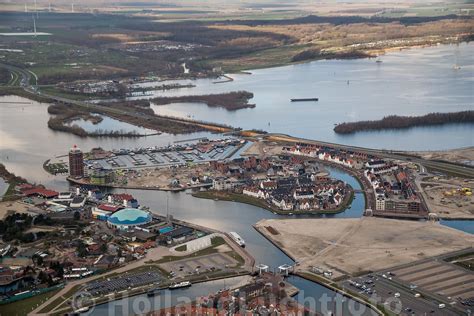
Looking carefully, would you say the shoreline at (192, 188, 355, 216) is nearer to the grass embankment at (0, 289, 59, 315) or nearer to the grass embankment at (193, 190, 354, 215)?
the grass embankment at (193, 190, 354, 215)

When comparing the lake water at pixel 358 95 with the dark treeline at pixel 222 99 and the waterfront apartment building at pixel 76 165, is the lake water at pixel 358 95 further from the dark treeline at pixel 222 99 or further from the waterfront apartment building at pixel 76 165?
the waterfront apartment building at pixel 76 165

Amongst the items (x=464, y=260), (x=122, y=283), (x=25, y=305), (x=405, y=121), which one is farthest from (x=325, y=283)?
(x=405, y=121)

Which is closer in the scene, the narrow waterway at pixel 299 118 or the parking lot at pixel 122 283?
the parking lot at pixel 122 283

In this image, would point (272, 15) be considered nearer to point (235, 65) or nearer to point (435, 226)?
point (235, 65)

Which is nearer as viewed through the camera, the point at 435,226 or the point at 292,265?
the point at 292,265

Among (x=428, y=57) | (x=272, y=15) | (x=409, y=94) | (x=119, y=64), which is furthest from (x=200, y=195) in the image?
(x=272, y=15)

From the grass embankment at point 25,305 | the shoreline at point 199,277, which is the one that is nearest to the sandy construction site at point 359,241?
the shoreline at point 199,277

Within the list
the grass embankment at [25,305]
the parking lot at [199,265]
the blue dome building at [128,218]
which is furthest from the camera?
the blue dome building at [128,218]
